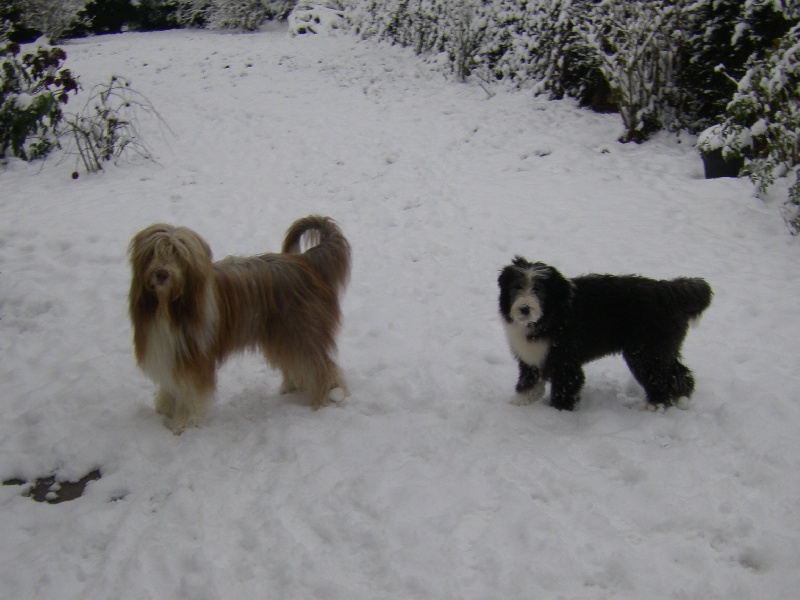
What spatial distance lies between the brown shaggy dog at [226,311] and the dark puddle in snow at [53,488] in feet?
1.78

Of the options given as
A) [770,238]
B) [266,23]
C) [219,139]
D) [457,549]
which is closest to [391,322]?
[457,549]

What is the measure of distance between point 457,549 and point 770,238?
15.2ft

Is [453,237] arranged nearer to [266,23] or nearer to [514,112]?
[514,112]

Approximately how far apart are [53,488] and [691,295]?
3550 millimetres

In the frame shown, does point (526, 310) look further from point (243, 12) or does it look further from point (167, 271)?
point (243, 12)

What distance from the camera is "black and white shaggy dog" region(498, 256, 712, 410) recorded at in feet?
10.9

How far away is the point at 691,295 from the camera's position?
336 centimetres

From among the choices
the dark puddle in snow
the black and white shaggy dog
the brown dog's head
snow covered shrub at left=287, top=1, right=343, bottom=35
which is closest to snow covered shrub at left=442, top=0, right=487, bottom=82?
snow covered shrub at left=287, top=1, right=343, bottom=35

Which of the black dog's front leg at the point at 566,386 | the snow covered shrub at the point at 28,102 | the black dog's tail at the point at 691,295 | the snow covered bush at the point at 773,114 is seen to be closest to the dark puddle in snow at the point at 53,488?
the black dog's front leg at the point at 566,386

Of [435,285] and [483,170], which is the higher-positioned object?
[483,170]

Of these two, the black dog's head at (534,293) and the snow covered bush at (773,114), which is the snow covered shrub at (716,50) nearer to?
the snow covered bush at (773,114)

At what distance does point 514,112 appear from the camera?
9.21m

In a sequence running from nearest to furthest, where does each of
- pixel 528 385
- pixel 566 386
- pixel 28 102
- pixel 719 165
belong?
1. pixel 566 386
2. pixel 528 385
3. pixel 719 165
4. pixel 28 102

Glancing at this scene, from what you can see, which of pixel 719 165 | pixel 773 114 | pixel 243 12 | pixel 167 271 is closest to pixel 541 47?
pixel 719 165
